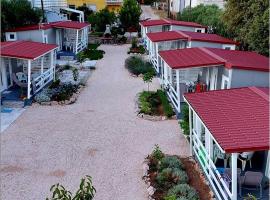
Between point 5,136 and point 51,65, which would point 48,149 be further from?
point 51,65

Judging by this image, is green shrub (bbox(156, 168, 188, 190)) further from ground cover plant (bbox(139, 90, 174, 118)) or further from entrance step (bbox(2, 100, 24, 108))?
entrance step (bbox(2, 100, 24, 108))

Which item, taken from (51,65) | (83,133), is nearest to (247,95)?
(83,133)

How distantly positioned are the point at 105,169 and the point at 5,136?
544 centimetres

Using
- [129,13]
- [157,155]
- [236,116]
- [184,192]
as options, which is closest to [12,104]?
[157,155]

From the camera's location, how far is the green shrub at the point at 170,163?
42.7ft

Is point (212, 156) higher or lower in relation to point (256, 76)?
lower

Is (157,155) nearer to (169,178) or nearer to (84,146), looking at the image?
(169,178)

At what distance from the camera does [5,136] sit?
1648 centimetres

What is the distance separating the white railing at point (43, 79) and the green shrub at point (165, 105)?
274 inches

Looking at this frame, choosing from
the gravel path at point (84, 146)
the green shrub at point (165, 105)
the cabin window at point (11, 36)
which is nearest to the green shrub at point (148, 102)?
the green shrub at point (165, 105)

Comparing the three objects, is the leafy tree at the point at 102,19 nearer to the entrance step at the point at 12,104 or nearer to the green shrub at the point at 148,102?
the green shrub at the point at 148,102

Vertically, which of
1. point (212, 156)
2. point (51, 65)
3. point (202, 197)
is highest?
point (51, 65)

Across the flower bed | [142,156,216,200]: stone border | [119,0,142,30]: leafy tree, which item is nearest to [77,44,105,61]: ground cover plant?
[119,0,142,30]: leafy tree

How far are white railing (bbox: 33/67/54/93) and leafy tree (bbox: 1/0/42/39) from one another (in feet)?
26.7
